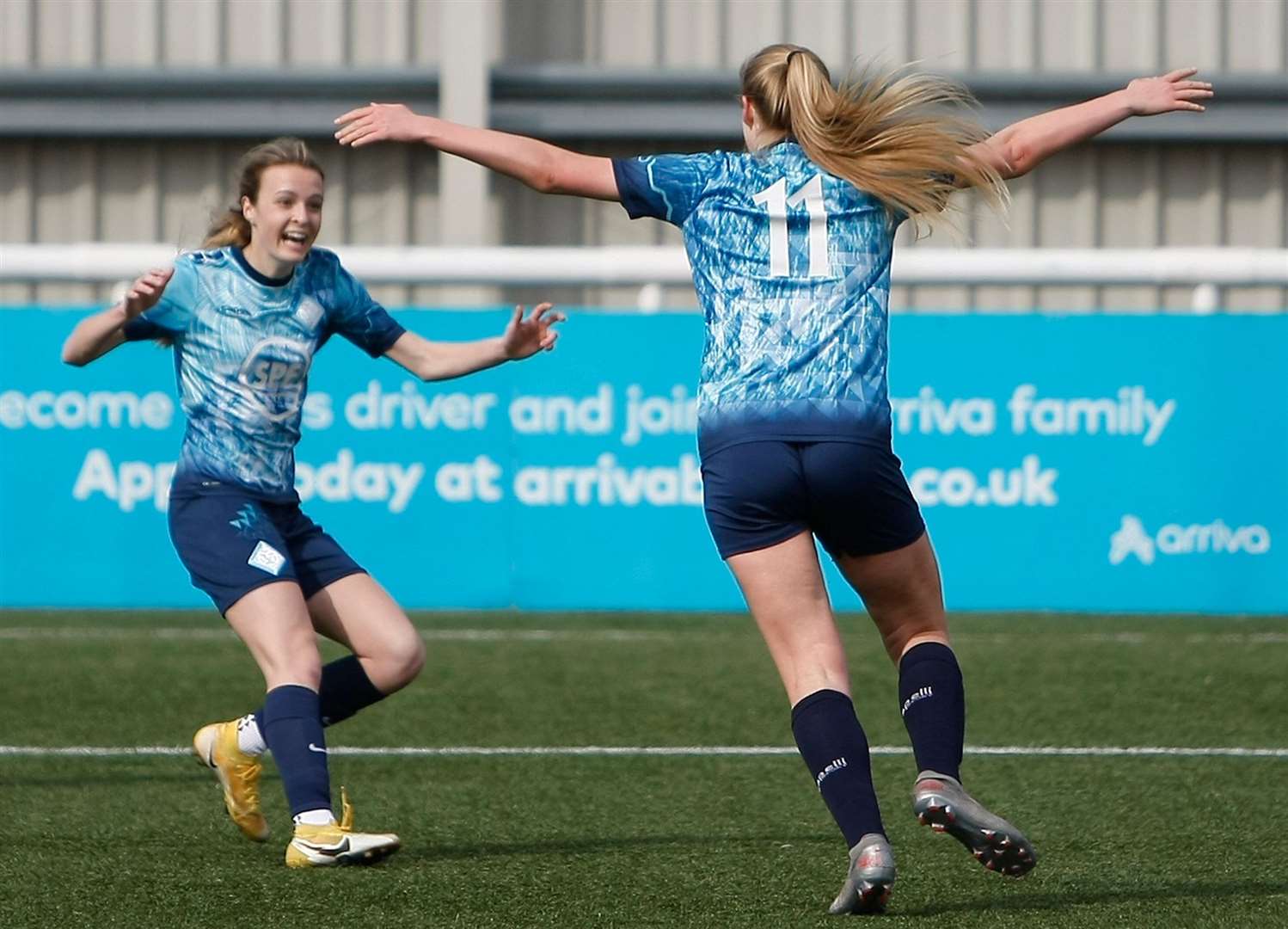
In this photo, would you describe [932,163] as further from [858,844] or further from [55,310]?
[55,310]

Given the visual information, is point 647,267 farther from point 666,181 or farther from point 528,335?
point 666,181

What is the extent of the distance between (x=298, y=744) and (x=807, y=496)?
4.65ft

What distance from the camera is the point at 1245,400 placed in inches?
409

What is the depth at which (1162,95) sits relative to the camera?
4.28 meters

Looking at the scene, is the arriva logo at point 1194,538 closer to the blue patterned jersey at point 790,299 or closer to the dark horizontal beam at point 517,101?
the dark horizontal beam at point 517,101

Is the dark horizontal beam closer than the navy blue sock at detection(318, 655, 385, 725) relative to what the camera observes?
No

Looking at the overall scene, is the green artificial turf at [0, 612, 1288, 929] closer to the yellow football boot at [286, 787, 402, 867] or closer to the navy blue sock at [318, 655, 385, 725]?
the yellow football boot at [286, 787, 402, 867]

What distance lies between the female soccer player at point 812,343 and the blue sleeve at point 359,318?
1081 mm

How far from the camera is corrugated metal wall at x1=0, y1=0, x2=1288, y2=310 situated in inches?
594

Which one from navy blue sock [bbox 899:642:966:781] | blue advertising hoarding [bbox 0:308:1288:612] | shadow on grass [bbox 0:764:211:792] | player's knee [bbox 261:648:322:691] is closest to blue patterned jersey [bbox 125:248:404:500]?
player's knee [bbox 261:648:322:691]

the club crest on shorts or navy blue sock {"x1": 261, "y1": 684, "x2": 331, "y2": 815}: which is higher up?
the club crest on shorts

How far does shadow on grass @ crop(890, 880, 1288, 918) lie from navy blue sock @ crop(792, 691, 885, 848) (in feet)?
1.02

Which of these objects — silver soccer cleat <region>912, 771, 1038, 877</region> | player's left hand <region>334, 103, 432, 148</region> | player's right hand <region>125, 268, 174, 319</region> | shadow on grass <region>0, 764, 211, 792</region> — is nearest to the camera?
silver soccer cleat <region>912, 771, 1038, 877</region>

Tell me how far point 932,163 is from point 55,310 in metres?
7.33
